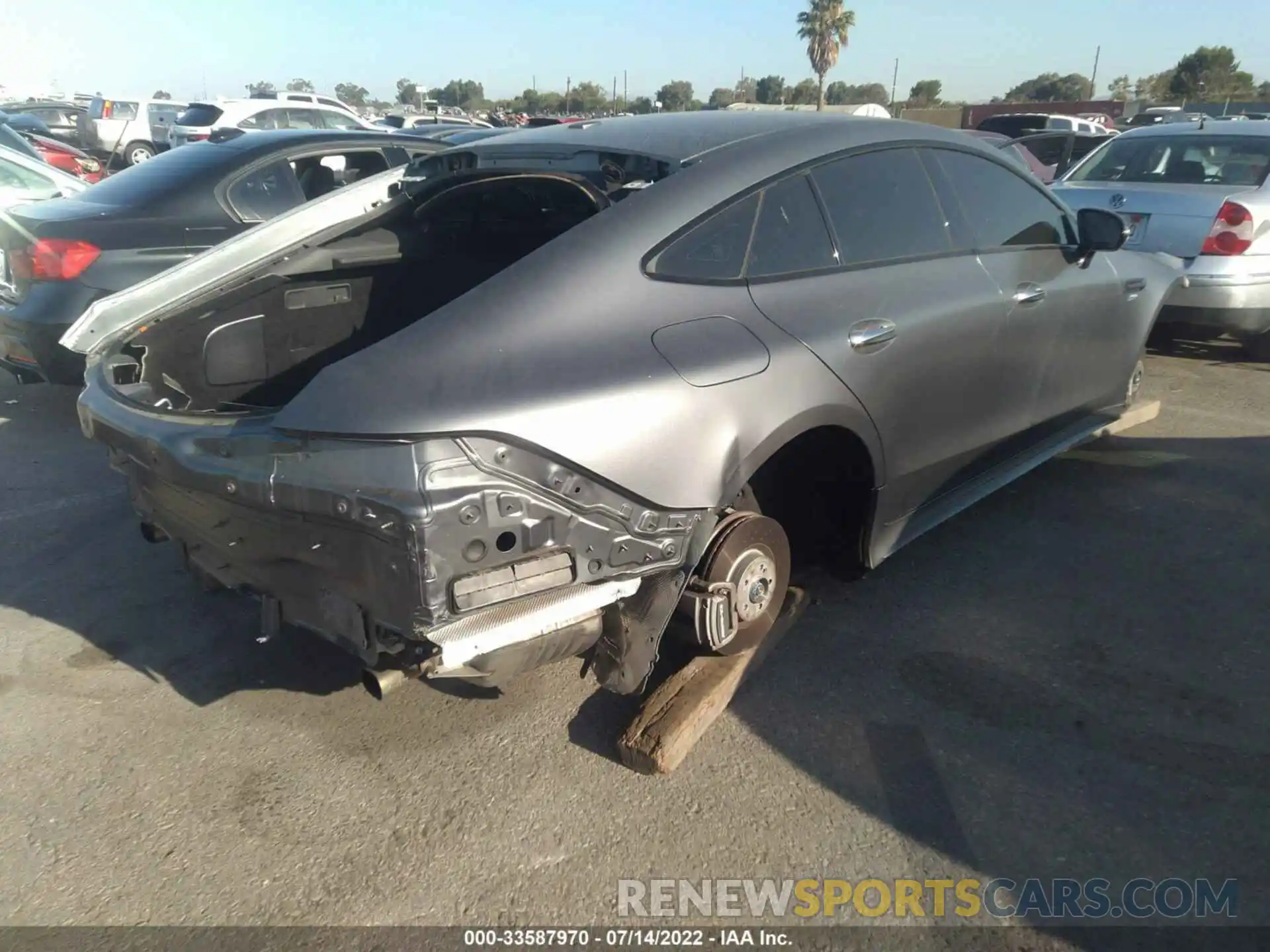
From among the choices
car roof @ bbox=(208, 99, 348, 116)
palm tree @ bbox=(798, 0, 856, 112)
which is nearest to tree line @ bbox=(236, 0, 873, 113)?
palm tree @ bbox=(798, 0, 856, 112)

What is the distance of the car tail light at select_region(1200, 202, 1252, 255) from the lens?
20.6ft

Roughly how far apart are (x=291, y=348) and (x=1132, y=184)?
6.38m

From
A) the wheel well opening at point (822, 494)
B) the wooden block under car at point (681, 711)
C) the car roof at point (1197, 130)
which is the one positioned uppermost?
the car roof at point (1197, 130)

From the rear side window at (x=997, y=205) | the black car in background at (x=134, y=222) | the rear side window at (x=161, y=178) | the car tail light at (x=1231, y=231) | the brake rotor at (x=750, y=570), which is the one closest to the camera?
the brake rotor at (x=750, y=570)

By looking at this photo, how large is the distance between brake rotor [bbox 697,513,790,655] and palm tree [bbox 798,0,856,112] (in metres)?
50.8

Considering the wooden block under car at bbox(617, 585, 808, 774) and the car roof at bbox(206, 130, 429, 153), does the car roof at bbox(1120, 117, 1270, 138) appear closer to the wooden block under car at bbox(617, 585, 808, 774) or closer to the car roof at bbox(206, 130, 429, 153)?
the car roof at bbox(206, 130, 429, 153)

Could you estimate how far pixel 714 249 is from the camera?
9.07 ft

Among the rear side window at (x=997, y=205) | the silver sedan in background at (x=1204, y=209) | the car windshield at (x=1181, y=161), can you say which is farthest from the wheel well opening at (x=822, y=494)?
the car windshield at (x=1181, y=161)

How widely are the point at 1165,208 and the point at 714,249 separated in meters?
5.33

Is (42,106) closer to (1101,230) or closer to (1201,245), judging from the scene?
(1201,245)

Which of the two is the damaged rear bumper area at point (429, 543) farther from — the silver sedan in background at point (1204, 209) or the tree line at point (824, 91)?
the tree line at point (824, 91)

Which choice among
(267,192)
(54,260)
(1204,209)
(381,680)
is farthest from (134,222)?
(1204,209)

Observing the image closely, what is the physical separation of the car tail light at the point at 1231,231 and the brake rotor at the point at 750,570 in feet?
16.3

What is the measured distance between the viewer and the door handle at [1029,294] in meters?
3.76
